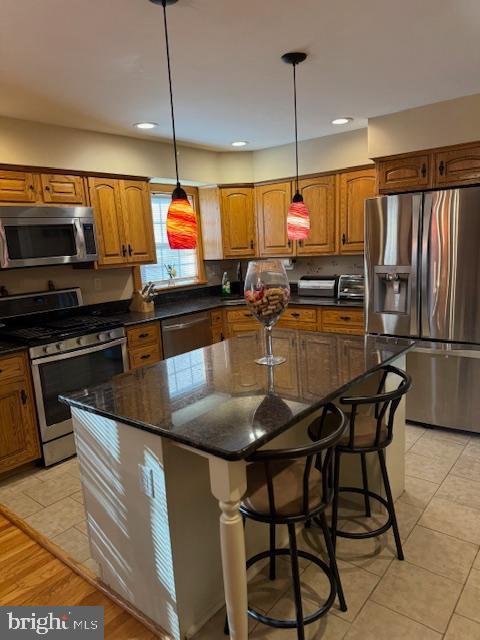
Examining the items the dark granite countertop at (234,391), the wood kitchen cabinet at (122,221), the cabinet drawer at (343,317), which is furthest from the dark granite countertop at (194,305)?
the dark granite countertop at (234,391)

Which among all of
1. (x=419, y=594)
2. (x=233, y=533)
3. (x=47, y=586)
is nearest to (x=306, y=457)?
(x=233, y=533)

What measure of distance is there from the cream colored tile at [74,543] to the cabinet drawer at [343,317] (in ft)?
9.02

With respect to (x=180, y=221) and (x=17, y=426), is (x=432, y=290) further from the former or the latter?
(x=17, y=426)

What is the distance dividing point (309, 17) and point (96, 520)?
245 centimetres

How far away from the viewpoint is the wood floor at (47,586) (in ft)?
5.79

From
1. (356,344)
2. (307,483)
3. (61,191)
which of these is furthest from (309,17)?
(61,191)

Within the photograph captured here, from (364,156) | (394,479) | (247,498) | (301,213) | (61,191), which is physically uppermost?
(364,156)

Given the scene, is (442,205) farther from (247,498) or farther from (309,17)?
(247,498)

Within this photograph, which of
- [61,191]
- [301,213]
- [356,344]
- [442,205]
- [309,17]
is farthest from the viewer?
[61,191]

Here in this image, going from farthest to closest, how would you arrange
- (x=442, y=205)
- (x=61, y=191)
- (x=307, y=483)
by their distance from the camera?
(x=61, y=191) → (x=442, y=205) → (x=307, y=483)

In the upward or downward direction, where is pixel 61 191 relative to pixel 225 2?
downward

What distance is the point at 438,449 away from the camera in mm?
3129

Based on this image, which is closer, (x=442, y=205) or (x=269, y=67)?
(x=269, y=67)

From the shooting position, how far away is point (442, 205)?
3127 mm
